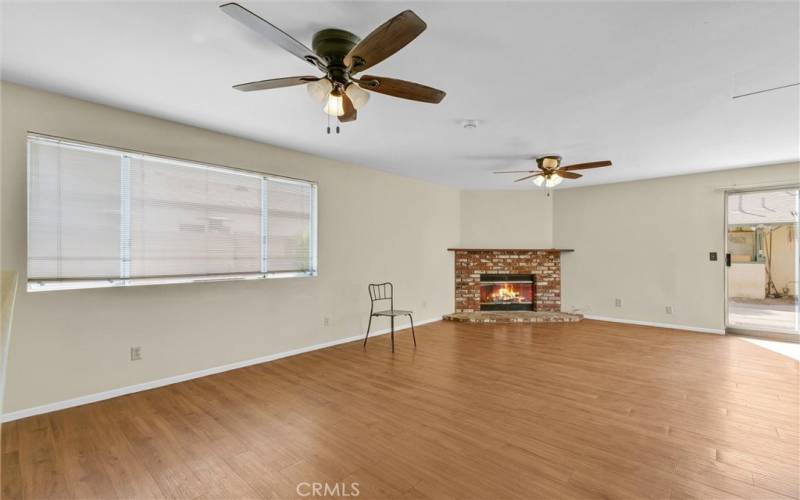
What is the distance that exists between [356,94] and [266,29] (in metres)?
0.67

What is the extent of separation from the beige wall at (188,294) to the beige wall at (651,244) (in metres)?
3.20

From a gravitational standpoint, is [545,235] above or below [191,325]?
above

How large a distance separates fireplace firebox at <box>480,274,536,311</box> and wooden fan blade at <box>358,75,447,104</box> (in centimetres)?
538

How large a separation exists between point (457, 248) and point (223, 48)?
549 centimetres

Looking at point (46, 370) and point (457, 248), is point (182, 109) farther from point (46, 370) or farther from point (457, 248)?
point (457, 248)

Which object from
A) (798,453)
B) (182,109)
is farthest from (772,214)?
(182,109)

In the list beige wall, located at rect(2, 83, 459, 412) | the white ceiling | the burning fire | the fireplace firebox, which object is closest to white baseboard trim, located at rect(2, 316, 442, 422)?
beige wall, located at rect(2, 83, 459, 412)

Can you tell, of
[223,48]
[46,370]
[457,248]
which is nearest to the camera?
[223,48]

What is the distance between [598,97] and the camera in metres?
2.96

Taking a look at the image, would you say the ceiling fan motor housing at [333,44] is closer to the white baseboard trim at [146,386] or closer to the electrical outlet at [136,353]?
the electrical outlet at [136,353]

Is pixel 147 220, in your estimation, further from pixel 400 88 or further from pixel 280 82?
pixel 400 88

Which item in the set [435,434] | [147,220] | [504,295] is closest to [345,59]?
[435,434]

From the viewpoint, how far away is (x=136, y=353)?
3365mm

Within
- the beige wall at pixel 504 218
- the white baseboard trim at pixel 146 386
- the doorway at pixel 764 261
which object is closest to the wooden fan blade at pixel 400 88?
the white baseboard trim at pixel 146 386
